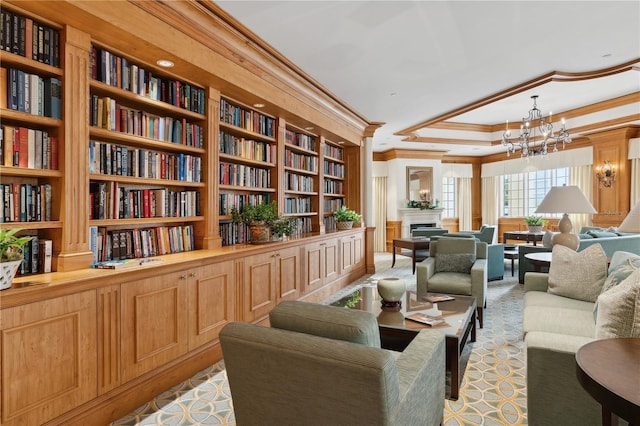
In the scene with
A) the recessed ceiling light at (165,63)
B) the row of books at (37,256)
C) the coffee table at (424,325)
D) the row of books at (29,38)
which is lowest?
the coffee table at (424,325)

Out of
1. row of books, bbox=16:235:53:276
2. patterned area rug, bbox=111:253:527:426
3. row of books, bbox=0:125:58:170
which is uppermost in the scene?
row of books, bbox=0:125:58:170

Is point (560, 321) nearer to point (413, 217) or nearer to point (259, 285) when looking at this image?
point (259, 285)

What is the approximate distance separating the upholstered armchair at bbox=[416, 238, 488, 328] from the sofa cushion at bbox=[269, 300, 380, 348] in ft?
8.14

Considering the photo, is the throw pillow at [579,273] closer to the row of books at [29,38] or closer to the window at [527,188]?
the row of books at [29,38]

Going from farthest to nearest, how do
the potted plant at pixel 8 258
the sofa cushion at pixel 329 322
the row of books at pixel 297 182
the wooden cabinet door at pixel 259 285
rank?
the row of books at pixel 297 182 → the wooden cabinet door at pixel 259 285 → the potted plant at pixel 8 258 → the sofa cushion at pixel 329 322

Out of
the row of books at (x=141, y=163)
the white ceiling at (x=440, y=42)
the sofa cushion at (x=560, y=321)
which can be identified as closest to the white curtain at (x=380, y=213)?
the white ceiling at (x=440, y=42)

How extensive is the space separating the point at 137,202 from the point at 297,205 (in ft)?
8.65

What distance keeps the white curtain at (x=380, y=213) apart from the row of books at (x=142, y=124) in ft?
25.1

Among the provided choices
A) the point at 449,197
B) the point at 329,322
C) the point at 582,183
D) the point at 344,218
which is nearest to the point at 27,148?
the point at 329,322

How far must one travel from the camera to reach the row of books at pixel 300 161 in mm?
4996

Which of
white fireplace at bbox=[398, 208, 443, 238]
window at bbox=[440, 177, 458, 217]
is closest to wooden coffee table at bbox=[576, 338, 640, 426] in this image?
white fireplace at bbox=[398, 208, 443, 238]

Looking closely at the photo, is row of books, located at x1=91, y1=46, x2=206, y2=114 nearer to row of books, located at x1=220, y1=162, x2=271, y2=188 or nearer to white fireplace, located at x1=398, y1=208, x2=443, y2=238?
row of books, located at x1=220, y1=162, x2=271, y2=188

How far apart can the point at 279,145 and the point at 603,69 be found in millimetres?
3942

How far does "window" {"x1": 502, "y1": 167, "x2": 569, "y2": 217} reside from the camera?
9548mm
